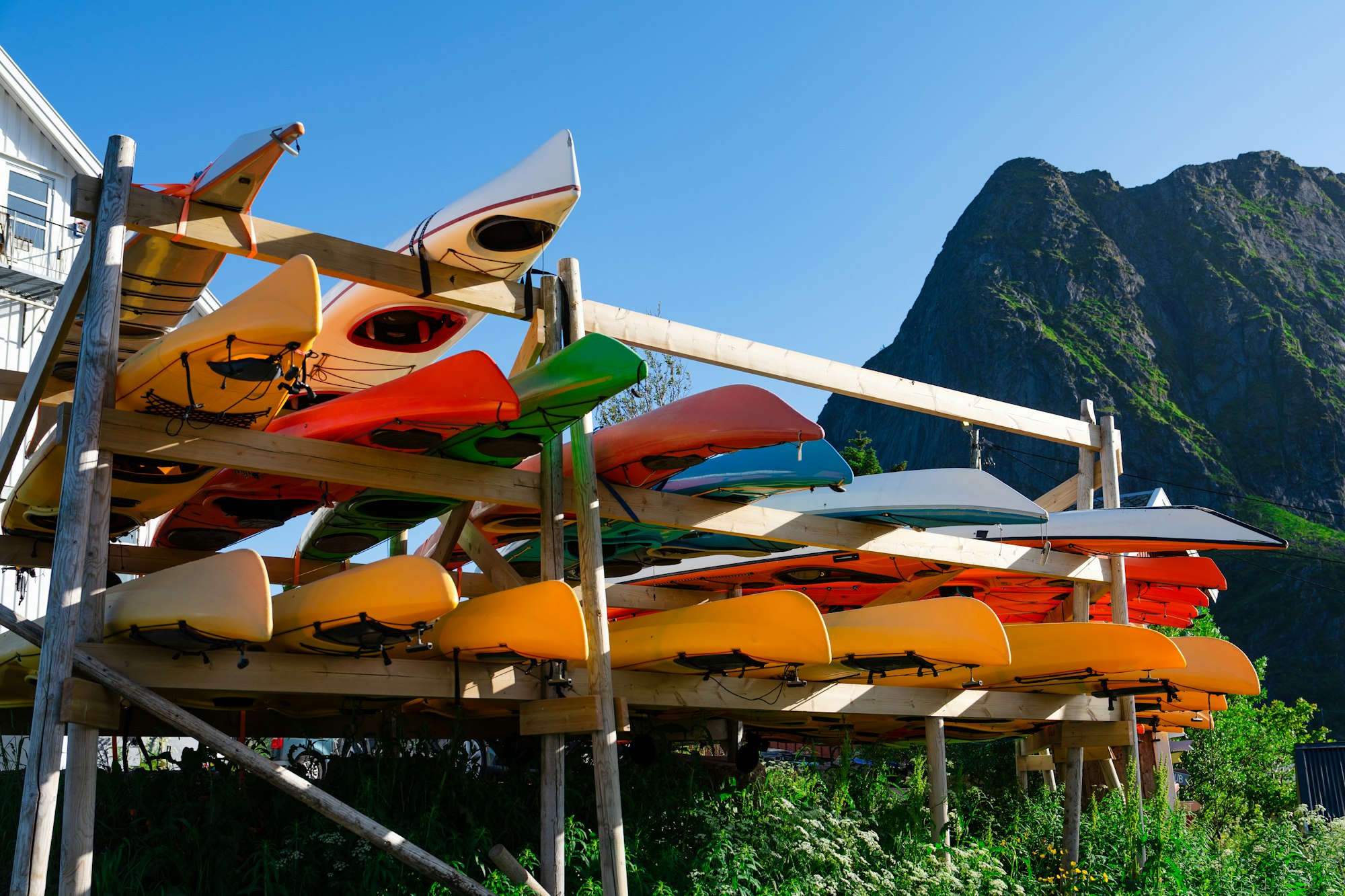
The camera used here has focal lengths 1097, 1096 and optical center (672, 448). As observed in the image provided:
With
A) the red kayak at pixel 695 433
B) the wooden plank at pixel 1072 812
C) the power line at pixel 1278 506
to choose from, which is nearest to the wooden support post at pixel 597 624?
the red kayak at pixel 695 433

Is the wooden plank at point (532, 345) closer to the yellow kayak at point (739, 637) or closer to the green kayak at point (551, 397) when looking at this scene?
the green kayak at point (551, 397)

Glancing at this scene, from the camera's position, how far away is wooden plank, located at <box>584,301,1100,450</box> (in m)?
5.91

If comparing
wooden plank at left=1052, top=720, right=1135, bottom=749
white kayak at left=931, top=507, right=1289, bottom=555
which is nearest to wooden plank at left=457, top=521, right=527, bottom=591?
white kayak at left=931, top=507, right=1289, bottom=555

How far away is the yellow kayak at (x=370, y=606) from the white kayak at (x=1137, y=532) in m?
3.68

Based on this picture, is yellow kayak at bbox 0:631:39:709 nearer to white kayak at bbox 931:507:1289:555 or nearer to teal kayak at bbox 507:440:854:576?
teal kayak at bbox 507:440:854:576

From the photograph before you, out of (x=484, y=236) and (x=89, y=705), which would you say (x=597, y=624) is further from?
(x=89, y=705)

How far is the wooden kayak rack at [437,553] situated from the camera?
4.07 m

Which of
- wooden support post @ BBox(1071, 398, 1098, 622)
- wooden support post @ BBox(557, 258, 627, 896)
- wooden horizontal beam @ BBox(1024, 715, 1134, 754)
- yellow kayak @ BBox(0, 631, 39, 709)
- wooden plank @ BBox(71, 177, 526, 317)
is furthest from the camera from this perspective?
wooden support post @ BBox(1071, 398, 1098, 622)

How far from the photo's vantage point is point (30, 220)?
1201 centimetres

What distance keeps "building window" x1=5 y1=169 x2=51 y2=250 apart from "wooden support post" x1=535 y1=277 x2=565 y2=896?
29.0 ft

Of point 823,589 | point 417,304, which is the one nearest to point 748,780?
point 823,589

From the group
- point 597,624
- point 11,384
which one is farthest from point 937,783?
point 11,384

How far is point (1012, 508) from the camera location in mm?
6793

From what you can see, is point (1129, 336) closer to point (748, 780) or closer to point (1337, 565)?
point (1337, 565)
